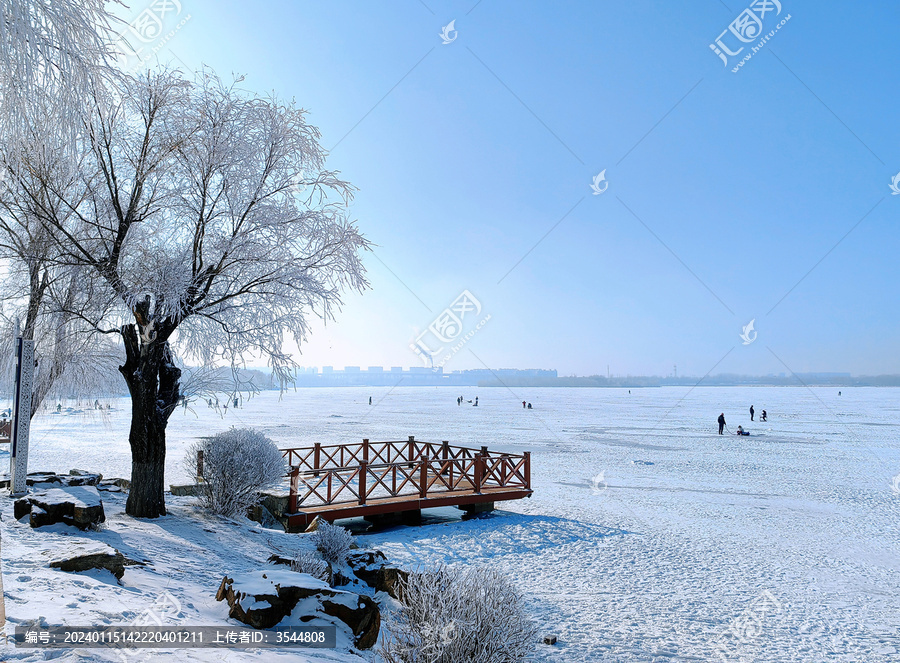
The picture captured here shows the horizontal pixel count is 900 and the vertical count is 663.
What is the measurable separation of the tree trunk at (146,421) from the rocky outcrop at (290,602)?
16.8 ft

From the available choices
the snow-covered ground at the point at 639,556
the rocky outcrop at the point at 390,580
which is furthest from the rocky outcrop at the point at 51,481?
the rocky outcrop at the point at 390,580

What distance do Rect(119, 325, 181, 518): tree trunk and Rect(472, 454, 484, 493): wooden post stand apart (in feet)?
28.0

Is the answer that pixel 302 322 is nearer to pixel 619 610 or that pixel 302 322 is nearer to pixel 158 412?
pixel 158 412

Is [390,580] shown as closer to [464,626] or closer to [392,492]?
[464,626]

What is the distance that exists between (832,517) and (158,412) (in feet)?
57.4

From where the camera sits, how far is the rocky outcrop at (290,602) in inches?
211

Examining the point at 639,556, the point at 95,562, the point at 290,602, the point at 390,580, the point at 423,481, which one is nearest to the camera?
the point at 290,602

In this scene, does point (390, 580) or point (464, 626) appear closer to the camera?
point (464, 626)

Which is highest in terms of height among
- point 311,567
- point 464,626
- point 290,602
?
point 290,602

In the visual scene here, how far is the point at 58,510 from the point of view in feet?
25.0

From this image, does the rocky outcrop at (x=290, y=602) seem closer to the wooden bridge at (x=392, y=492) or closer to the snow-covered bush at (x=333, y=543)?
the snow-covered bush at (x=333, y=543)

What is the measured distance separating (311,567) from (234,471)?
14.7 ft

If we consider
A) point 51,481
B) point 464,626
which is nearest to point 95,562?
point 464,626

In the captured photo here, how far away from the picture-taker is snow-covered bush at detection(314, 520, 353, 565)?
33.1 ft
